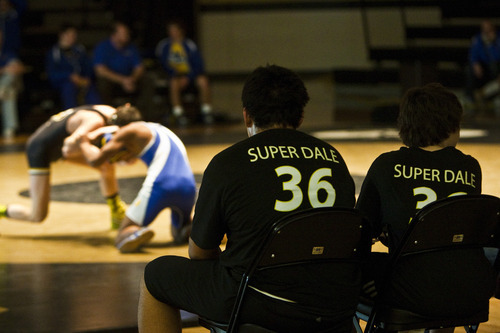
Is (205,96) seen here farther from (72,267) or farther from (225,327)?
(225,327)

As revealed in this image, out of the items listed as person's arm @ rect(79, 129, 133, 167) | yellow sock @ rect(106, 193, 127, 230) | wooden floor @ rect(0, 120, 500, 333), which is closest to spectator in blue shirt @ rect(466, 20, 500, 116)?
wooden floor @ rect(0, 120, 500, 333)

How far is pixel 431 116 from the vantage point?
2.29 m

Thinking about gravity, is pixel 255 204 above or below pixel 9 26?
below

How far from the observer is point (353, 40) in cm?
1486

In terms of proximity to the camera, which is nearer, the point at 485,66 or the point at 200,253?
the point at 200,253

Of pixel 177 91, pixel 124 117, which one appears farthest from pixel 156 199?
pixel 177 91

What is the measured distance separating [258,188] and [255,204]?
41 millimetres

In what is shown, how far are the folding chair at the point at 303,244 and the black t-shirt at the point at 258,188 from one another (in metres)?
0.09

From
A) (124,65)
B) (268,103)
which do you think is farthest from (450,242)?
(124,65)

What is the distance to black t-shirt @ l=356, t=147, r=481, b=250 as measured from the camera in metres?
2.21

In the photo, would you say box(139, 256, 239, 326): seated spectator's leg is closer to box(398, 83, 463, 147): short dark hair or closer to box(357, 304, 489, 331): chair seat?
box(357, 304, 489, 331): chair seat

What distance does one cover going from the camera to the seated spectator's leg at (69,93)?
10102 millimetres

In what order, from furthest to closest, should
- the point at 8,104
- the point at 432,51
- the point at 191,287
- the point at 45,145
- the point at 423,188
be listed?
the point at 432,51, the point at 8,104, the point at 45,145, the point at 423,188, the point at 191,287

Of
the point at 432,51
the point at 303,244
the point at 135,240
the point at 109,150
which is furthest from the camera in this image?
the point at 432,51
